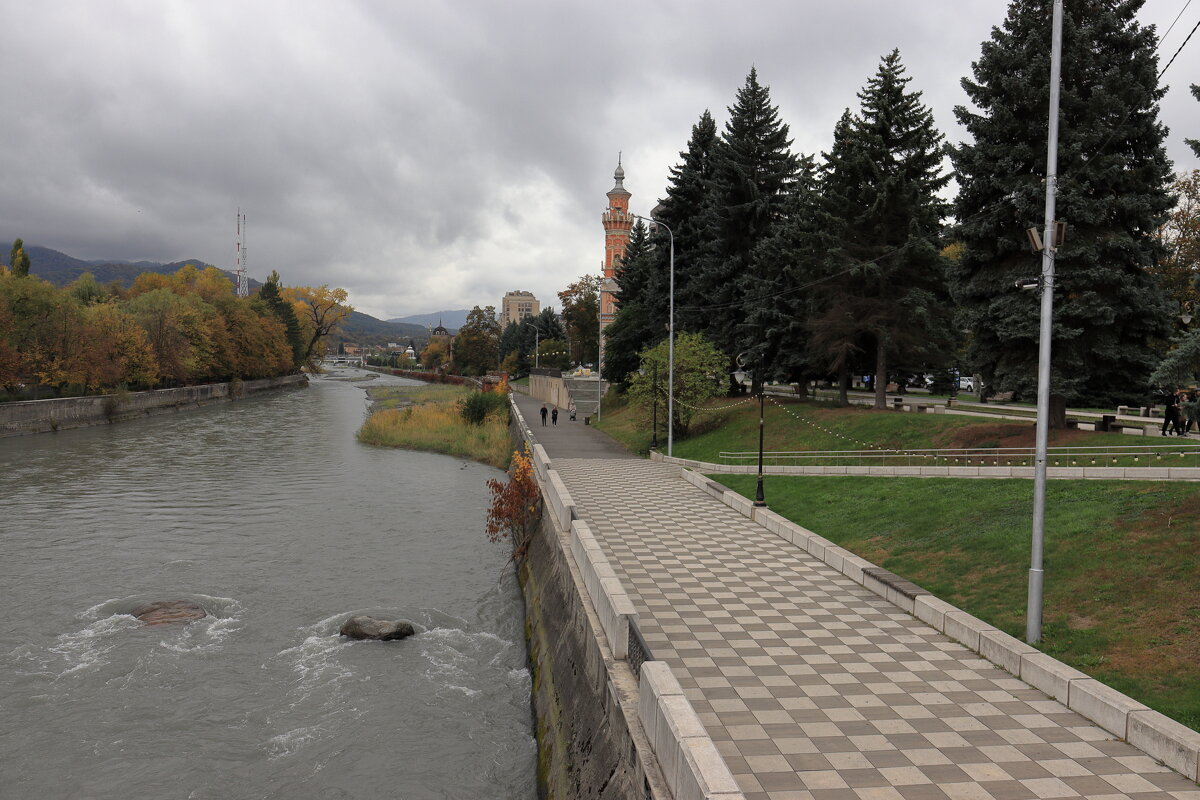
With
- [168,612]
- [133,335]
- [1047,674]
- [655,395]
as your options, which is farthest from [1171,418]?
[133,335]

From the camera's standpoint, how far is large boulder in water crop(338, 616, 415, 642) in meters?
14.2

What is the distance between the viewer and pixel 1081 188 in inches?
742

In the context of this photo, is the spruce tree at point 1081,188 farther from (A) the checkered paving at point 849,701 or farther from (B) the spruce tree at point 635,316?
(B) the spruce tree at point 635,316

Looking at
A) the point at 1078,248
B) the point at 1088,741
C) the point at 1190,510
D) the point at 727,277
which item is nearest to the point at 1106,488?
the point at 1190,510

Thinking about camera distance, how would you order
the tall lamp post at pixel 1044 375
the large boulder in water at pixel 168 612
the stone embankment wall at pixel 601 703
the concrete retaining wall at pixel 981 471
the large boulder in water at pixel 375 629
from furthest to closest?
the large boulder in water at pixel 168 612
the concrete retaining wall at pixel 981 471
the large boulder in water at pixel 375 629
the tall lamp post at pixel 1044 375
the stone embankment wall at pixel 601 703

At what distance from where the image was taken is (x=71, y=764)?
33.5 ft

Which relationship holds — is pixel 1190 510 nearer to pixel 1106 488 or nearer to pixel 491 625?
pixel 1106 488

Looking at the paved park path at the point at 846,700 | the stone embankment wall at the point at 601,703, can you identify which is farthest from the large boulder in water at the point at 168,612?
the paved park path at the point at 846,700

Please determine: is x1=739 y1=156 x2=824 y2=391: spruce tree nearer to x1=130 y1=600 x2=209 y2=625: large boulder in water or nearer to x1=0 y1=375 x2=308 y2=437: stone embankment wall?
x1=130 y1=600 x2=209 y2=625: large boulder in water

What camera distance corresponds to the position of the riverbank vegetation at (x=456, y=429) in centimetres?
3991

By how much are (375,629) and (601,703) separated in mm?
7323

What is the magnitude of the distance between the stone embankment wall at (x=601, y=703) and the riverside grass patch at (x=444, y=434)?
2424 centimetres

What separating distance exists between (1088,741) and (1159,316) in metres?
16.3

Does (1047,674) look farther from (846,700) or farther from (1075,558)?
(1075,558)
